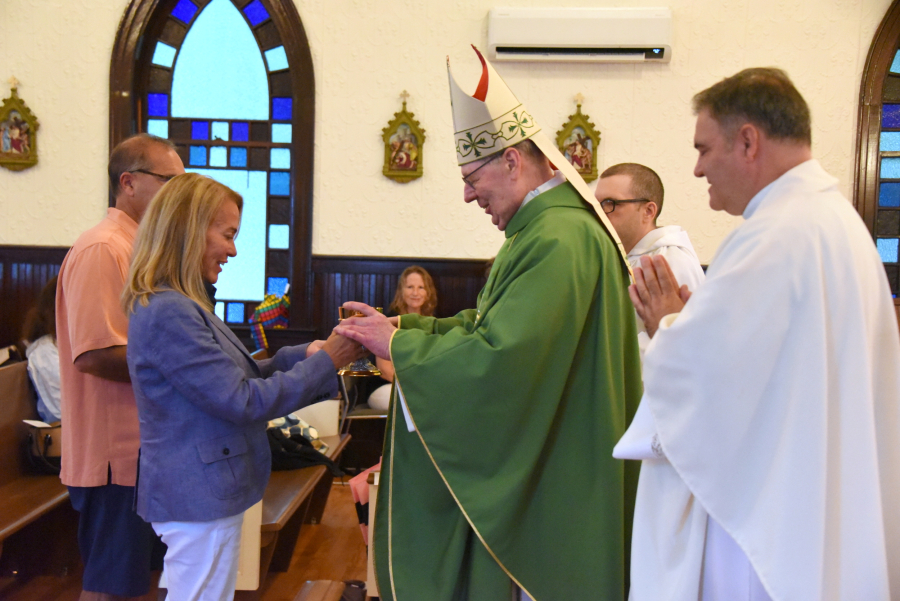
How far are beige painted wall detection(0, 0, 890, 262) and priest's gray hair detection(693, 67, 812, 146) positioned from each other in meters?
4.22

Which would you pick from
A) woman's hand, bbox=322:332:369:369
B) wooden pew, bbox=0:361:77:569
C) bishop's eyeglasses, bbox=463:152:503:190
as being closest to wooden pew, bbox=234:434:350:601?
wooden pew, bbox=0:361:77:569

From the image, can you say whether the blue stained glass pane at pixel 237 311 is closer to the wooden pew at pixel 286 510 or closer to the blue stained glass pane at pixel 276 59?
the blue stained glass pane at pixel 276 59

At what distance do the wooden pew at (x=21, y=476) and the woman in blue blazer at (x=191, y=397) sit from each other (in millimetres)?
1479

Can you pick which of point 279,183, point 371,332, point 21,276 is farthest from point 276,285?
point 371,332

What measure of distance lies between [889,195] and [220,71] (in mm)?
5176

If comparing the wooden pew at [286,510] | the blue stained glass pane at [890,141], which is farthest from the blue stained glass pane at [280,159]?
the blue stained glass pane at [890,141]

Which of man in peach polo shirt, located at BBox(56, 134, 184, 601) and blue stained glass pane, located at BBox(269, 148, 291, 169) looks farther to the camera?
blue stained glass pane, located at BBox(269, 148, 291, 169)

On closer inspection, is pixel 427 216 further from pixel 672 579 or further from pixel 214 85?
pixel 672 579

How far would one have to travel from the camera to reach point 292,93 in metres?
5.62

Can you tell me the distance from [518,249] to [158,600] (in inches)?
73.2

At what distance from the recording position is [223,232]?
1.84 m

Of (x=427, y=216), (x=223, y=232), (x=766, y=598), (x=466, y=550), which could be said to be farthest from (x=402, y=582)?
(x=427, y=216)

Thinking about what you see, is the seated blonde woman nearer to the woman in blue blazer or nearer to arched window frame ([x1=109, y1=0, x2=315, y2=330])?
arched window frame ([x1=109, y1=0, x2=315, y2=330])

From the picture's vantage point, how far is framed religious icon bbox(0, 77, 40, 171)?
560cm
